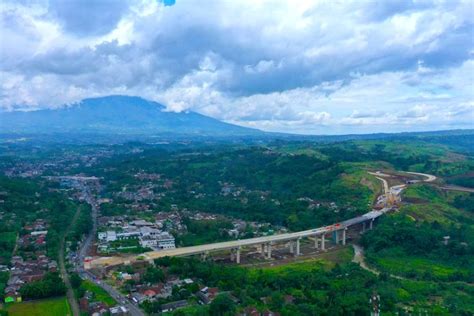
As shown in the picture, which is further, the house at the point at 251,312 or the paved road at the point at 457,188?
the paved road at the point at 457,188

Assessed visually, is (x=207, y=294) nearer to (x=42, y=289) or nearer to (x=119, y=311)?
(x=119, y=311)

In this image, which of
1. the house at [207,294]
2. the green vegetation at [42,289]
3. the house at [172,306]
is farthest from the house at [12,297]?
the house at [207,294]

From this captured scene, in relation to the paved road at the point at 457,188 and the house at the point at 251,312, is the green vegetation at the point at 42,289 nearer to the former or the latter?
the house at the point at 251,312

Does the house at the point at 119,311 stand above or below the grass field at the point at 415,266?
above

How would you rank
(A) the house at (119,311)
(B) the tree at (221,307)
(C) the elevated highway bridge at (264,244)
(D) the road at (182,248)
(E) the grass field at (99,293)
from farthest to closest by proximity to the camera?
(C) the elevated highway bridge at (264,244)
(D) the road at (182,248)
(E) the grass field at (99,293)
(A) the house at (119,311)
(B) the tree at (221,307)

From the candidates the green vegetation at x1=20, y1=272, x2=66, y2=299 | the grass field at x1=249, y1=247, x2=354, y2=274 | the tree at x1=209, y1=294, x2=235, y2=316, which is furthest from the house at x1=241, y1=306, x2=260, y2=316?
the green vegetation at x1=20, y1=272, x2=66, y2=299

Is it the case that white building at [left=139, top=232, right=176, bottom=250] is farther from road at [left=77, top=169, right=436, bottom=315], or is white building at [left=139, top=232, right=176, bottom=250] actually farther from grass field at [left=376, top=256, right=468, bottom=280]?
grass field at [left=376, top=256, right=468, bottom=280]
